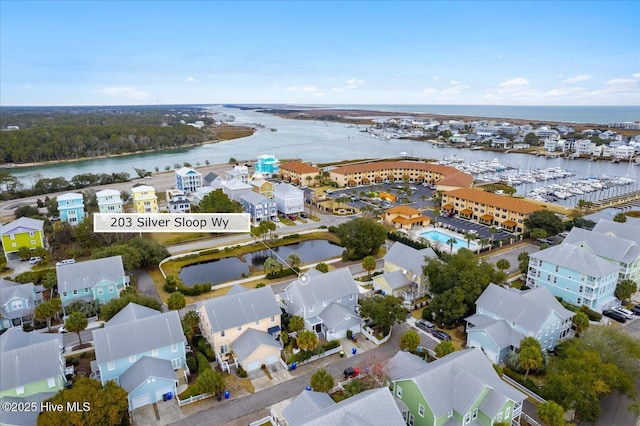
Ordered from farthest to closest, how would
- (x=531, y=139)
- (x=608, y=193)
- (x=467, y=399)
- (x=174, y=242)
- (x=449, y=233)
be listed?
(x=531, y=139) < (x=608, y=193) < (x=449, y=233) < (x=174, y=242) < (x=467, y=399)

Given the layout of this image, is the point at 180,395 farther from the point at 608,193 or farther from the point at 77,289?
the point at 608,193

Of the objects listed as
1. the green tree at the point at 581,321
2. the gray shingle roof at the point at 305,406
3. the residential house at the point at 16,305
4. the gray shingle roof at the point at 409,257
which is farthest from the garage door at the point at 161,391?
the green tree at the point at 581,321

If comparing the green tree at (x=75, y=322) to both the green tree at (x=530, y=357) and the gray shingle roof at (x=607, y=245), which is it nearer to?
the green tree at (x=530, y=357)

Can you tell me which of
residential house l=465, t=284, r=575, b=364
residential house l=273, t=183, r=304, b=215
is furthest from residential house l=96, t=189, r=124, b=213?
residential house l=465, t=284, r=575, b=364

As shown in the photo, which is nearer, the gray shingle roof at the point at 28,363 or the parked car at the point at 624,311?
the gray shingle roof at the point at 28,363

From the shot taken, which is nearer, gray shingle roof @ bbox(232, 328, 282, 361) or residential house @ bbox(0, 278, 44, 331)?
gray shingle roof @ bbox(232, 328, 282, 361)

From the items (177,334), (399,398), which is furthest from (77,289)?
(399,398)

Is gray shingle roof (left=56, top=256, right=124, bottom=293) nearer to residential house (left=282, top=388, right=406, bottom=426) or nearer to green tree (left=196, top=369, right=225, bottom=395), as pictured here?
green tree (left=196, top=369, right=225, bottom=395)
